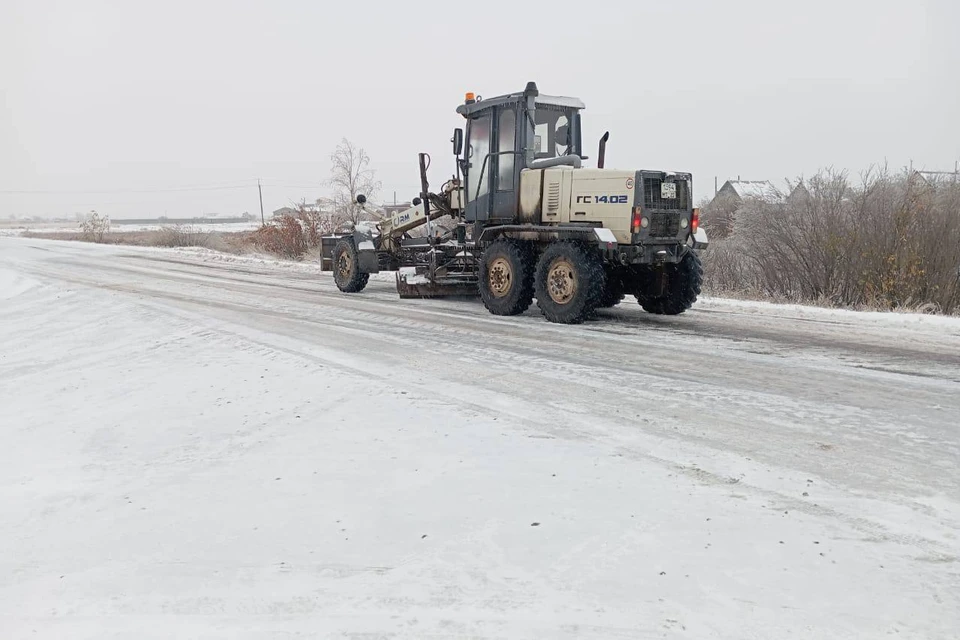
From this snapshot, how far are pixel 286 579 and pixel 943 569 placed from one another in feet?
8.83

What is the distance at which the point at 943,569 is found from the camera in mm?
3158

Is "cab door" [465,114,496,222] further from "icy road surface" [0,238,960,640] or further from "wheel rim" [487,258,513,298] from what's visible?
"icy road surface" [0,238,960,640]

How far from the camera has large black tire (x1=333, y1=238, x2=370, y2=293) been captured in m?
14.8

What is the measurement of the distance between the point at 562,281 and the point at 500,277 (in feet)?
4.10

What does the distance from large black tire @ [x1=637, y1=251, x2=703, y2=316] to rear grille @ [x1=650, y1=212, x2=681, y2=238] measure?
1.97ft

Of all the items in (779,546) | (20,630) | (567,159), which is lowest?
(20,630)

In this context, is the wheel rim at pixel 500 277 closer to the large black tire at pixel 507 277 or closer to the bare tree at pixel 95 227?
the large black tire at pixel 507 277

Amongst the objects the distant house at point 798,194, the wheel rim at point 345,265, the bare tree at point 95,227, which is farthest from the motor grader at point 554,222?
the bare tree at point 95,227

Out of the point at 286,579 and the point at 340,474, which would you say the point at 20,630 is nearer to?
the point at 286,579

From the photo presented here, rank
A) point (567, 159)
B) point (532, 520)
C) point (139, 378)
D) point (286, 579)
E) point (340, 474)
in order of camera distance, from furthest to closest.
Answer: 1. point (567, 159)
2. point (139, 378)
3. point (340, 474)
4. point (532, 520)
5. point (286, 579)

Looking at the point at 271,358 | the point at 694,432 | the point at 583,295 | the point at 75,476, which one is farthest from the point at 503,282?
the point at 75,476

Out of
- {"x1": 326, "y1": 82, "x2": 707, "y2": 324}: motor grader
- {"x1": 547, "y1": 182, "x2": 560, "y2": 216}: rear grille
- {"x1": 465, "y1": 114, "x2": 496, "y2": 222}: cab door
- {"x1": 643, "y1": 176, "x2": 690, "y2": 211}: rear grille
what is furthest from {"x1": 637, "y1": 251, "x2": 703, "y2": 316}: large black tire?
{"x1": 465, "y1": 114, "x2": 496, "y2": 222}: cab door

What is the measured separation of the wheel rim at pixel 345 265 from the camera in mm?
14920

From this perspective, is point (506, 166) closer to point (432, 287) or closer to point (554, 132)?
point (554, 132)
